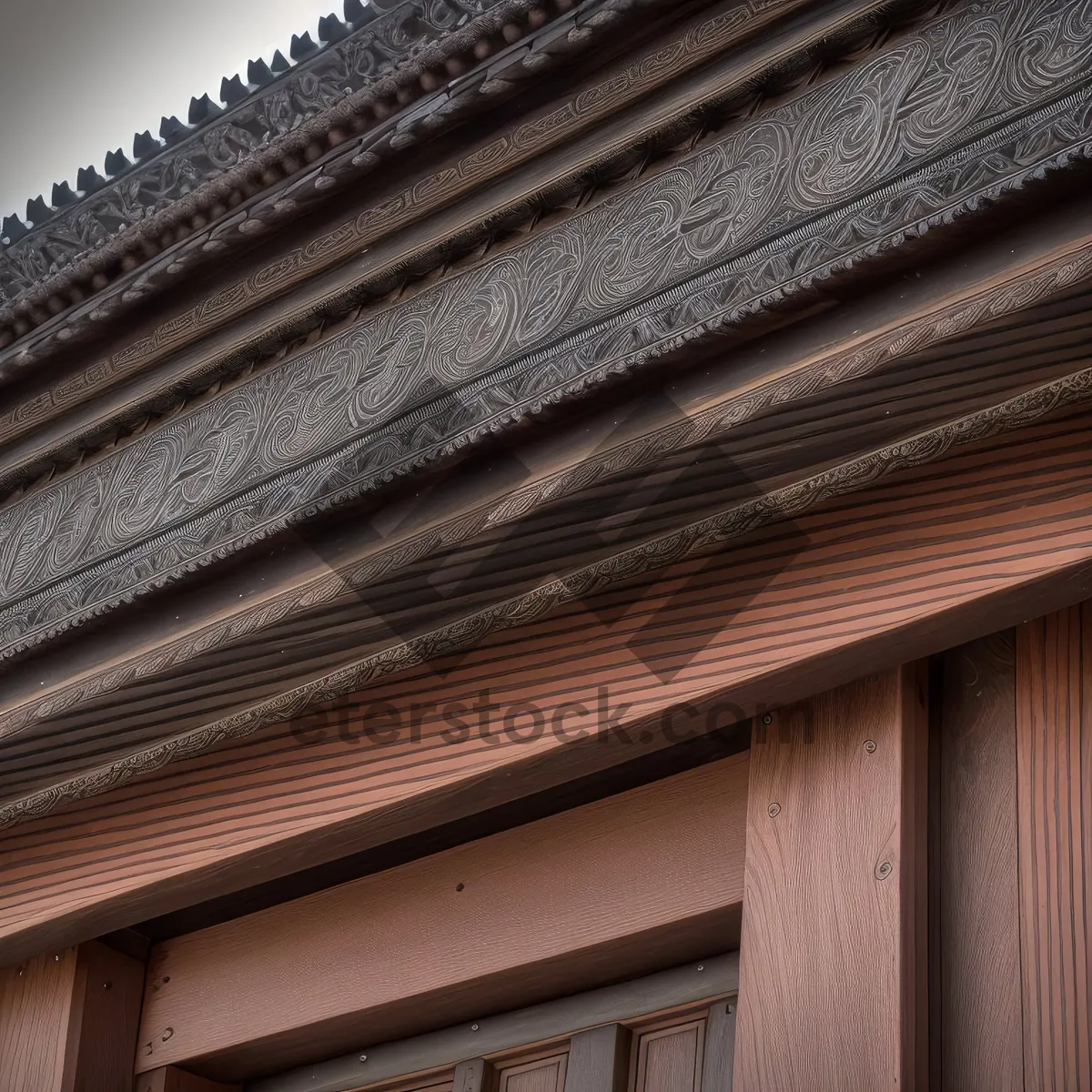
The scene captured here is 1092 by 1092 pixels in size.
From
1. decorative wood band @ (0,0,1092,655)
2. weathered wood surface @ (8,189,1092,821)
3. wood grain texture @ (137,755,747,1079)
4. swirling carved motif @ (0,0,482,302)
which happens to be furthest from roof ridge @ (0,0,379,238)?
wood grain texture @ (137,755,747,1079)

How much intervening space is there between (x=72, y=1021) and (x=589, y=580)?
1.19 m

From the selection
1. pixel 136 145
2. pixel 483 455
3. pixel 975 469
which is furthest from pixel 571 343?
pixel 136 145

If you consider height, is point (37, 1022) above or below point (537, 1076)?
above

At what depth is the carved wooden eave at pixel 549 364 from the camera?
1857mm

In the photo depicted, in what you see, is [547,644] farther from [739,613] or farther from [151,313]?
[151,313]

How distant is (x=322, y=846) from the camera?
2324 mm

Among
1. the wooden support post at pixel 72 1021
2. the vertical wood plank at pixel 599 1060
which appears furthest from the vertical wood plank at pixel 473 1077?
the wooden support post at pixel 72 1021

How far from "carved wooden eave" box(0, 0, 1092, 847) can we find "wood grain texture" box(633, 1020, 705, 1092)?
597 mm

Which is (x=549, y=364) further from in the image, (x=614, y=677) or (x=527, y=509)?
(x=614, y=677)

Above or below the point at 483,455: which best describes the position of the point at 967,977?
below

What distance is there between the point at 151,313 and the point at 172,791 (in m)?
0.89

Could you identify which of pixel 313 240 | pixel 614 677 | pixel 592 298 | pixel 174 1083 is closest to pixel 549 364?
pixel 592 298

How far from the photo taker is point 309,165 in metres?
2.67

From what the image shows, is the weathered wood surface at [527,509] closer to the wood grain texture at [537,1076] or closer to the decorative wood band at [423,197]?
the decorative wood band at [423,197]
